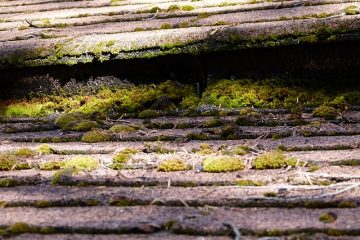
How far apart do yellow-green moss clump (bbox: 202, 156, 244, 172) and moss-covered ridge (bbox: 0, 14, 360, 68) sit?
90 cm

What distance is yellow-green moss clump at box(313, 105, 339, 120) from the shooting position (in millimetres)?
2383

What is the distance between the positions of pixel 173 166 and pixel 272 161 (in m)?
0.34

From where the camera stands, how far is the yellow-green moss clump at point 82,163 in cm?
200

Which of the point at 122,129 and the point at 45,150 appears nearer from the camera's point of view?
the point at 45,150

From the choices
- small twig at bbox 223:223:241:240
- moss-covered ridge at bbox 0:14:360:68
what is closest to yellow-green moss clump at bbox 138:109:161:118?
moss-covered ridge at bbox 0:14:360:68

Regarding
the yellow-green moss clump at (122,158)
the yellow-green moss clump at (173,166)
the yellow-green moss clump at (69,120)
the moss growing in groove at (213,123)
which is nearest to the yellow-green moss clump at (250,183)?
the yellow-green moss clump at (173,166)

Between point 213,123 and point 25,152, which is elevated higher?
point 213,123

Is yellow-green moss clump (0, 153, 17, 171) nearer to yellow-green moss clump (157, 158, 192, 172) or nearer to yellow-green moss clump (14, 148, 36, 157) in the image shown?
yellow-green moss clump (14, 148, 36, 157)

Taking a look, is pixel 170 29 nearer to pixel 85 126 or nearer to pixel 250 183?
pixel 85 126

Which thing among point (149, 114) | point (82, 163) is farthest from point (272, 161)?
point (149, 114)

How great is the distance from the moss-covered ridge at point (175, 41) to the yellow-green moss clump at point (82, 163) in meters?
0.90

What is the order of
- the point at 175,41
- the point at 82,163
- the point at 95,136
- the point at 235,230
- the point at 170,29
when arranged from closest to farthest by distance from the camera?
1. the point at 235,230
2. the point at 82,163
3. the point at 95,136
4. the point at 175,41
5. the point at 170,29

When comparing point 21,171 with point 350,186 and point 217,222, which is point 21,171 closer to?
point 217,222

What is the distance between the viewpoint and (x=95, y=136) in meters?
2.34
